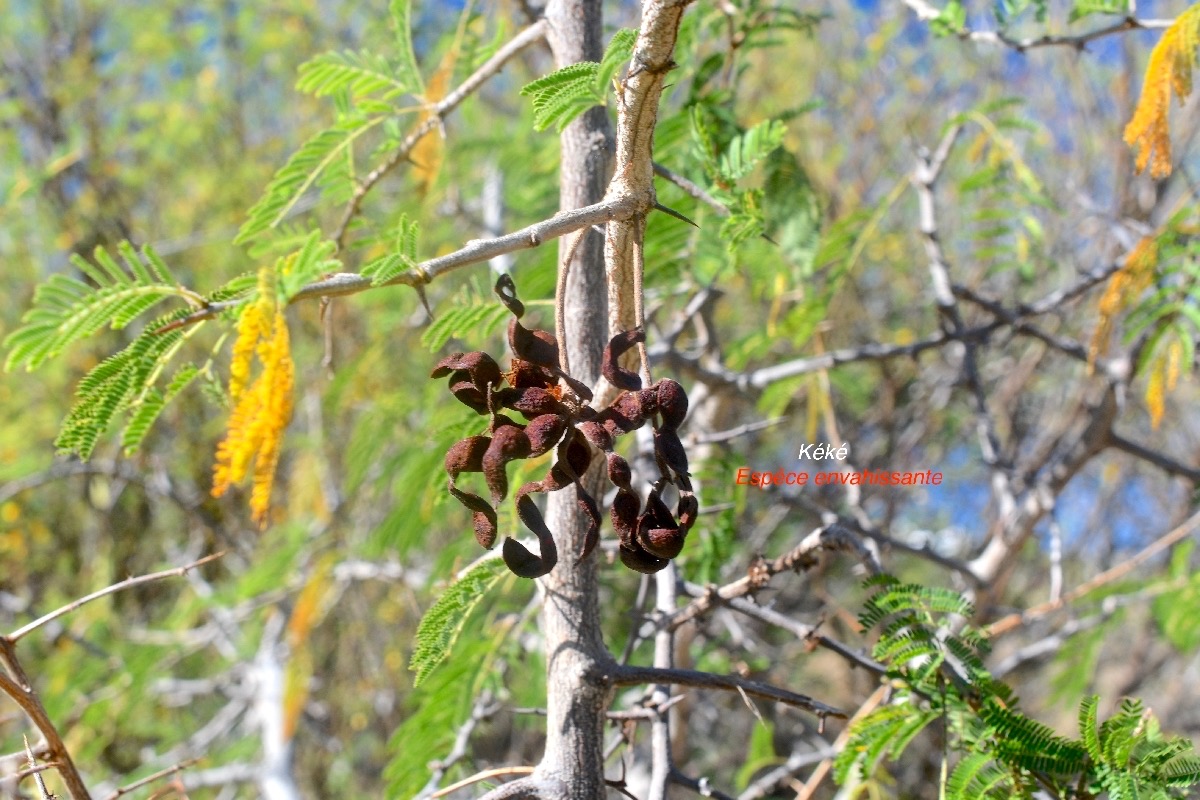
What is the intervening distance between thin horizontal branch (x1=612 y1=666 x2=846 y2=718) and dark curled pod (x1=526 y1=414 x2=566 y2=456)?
0.49 meters

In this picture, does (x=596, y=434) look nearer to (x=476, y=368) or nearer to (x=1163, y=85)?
(x=476, y=368)

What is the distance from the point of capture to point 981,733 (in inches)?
52.9

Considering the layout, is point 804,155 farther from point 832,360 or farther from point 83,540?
point 83,540

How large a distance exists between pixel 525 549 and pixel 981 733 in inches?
29.8

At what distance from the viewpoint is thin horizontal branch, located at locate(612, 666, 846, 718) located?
1294 mm

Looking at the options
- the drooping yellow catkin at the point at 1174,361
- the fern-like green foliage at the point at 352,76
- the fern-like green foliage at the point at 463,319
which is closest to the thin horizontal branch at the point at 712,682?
the fern-like green foliage at the point at 463,319

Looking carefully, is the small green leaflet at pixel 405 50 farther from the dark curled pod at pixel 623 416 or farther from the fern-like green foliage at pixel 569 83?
the dark curled pod at pixel 623 416

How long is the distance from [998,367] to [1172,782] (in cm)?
380

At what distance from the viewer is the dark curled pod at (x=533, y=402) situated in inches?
39.3

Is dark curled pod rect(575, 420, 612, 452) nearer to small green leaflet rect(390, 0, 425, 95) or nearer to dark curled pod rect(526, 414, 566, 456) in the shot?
dark curled pod rect(526, 414, 566, 456)

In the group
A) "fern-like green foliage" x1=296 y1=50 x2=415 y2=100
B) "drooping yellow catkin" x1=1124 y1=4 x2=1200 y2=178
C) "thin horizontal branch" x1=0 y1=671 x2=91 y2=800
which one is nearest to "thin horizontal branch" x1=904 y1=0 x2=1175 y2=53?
"drooping yellow catkin" x1=1124 y1=4 x2=1200 y2=178

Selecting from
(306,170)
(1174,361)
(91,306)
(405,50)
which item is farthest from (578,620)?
(1174,361)

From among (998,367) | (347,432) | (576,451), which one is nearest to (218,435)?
(347,432)

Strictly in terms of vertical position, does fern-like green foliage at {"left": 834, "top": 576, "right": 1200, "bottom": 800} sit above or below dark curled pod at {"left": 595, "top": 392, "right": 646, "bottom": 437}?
below
